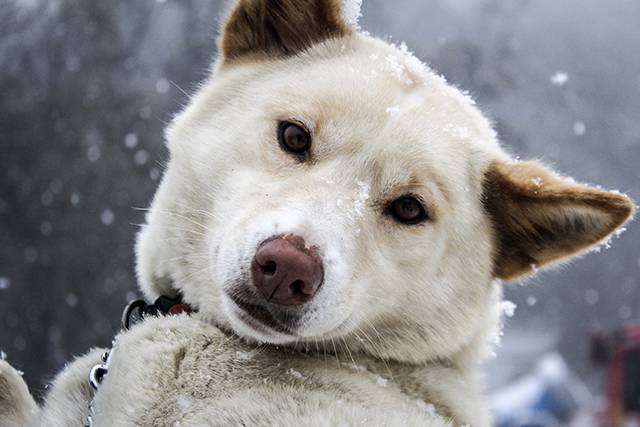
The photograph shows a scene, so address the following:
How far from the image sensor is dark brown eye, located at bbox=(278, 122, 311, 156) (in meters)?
2.70

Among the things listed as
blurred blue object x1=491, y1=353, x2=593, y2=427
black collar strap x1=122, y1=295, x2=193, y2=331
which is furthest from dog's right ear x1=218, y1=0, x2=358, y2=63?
blurred blue object x1=491, y1=353, x2=593, y2=427

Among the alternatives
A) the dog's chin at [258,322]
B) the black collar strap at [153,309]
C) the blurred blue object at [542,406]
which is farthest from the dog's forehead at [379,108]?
the blurred blue object at [542,406]

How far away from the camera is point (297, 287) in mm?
2232

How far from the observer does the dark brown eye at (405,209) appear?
269cm

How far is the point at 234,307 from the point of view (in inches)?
91.8

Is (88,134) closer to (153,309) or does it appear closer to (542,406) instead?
(542,406)

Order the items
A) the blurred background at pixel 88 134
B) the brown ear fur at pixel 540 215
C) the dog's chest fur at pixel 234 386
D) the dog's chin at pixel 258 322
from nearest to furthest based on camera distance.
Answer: the dog's chest fur at pixel 234 386
the dog's chin at pixel 258 322
the brown ear fur at pixel 540 215
the blurred background at pixel 88 134

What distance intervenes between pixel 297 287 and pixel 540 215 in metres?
1.14

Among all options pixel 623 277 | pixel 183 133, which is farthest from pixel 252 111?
pixel 623 277

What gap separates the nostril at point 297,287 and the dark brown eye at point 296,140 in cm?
65

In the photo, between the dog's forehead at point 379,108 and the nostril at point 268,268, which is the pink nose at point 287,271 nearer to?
the nostril at point 268,268

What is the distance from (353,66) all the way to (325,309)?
1086 millimetres

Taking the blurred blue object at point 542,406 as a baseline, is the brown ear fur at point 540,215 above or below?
above

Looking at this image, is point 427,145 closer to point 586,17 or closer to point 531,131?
point 531,131
